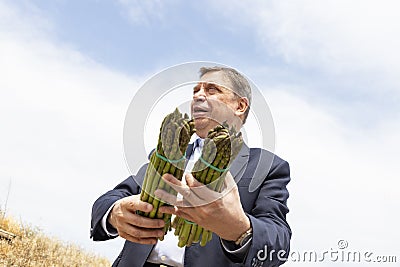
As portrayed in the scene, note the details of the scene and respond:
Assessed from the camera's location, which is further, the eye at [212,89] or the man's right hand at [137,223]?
the eye at [212,89]

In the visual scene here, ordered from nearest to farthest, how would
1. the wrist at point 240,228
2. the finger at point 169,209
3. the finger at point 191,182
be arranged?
1. the finger at point 191,182
2. the finger at point 169,209
3. the wrist at point 240,228

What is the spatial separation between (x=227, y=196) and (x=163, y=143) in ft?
1.05

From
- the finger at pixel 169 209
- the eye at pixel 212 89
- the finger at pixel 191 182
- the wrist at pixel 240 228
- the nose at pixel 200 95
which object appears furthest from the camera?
the eye at pixel 212 89

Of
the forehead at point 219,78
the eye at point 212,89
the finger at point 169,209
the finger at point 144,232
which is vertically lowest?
the finger at point 144,232

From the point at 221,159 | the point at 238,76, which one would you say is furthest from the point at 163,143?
the point at 238,76

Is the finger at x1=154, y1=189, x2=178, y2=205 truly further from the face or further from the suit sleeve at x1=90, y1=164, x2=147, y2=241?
the suit sleeve at x1=90, y1=164, x2=147, y2=241

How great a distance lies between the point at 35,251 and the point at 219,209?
219 inches

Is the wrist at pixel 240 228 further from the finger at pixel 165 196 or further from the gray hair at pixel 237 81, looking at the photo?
the gray hair at pixel 237 81

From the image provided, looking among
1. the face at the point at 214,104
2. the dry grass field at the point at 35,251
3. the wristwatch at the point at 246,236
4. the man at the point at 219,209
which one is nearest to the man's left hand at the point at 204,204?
the man at the point at 219,209

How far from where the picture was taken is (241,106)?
254cm

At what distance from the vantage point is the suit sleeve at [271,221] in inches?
87.9

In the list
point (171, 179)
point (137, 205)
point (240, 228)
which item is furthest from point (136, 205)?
point (240, 228)

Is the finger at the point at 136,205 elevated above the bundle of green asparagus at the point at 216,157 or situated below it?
below

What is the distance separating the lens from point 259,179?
267 cm
